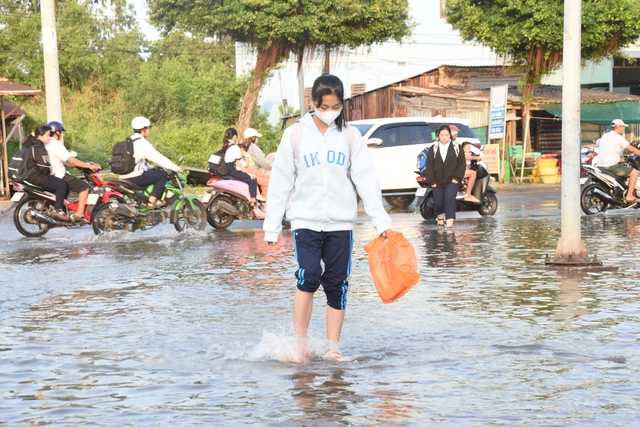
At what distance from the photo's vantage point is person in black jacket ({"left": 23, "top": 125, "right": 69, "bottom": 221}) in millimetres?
15766

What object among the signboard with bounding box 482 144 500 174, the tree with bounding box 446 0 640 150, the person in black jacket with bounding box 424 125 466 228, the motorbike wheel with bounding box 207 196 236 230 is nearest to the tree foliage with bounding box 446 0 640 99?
the tree with bounding box 446 0 640 150

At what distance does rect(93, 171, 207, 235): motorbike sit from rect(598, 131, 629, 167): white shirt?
7.46 meters

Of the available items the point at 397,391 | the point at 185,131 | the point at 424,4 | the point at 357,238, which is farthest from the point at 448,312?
the point at 424,4

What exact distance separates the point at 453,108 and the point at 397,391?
35.1 m

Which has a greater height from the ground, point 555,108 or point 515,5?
point 515,5

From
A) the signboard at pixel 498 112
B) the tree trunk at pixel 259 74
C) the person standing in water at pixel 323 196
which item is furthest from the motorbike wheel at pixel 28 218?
the signboard at pixel 498 112

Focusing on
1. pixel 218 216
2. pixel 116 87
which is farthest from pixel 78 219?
pixel 116 87

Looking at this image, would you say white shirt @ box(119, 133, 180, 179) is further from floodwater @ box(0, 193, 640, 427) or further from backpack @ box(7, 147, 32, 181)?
floodwater @ box(0, 193, 640, 427)

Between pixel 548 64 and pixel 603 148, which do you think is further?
pixel 548 64

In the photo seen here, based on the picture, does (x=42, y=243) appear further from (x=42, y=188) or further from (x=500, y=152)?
(x=500, y=152)

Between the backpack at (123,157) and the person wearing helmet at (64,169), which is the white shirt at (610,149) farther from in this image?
the person wearing helmet at (64,169)

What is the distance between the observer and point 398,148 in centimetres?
2253

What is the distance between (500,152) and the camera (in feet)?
117

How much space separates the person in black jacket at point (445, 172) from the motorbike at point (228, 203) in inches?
113
